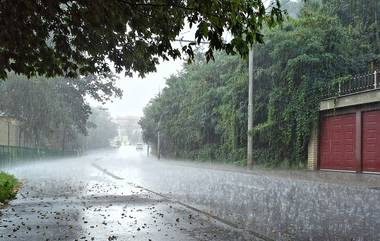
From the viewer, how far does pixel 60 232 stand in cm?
820

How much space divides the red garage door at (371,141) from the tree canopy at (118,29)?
15.8m

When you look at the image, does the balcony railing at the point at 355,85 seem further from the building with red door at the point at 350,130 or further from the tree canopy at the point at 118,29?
the tree canopy at the point at 118,29

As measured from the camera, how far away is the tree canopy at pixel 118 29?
6.08m

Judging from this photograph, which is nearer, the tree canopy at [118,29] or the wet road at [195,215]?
the tree canopy at [118,29]

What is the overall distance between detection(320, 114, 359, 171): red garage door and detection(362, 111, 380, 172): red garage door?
0.85 meters

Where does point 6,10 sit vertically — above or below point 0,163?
above

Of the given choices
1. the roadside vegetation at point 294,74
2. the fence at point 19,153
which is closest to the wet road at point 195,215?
the roadside vegetation at point 294,74

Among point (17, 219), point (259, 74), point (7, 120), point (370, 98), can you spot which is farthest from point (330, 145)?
point (7, 120)

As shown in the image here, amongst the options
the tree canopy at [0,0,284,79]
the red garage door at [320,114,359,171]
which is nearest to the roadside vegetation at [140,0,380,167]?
the red garage door at [320,114,359,171]

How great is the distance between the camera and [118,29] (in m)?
8.20

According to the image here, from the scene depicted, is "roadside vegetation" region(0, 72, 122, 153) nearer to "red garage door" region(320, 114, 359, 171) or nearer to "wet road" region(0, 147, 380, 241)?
"red garage door" region(320, 114, 359, 171)

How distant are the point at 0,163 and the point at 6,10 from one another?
25392 millimetres

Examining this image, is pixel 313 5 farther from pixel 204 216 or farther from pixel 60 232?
pixel 60 232

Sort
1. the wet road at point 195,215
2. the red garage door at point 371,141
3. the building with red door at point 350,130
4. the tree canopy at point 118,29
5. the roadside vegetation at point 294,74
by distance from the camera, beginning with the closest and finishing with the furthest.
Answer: the tree canopy at point 118,29 → the wet road at point 195,215 → the red garage door at point 371,141 → the building with red door at point 350,130 → the roadside vegetation at point 294,74
